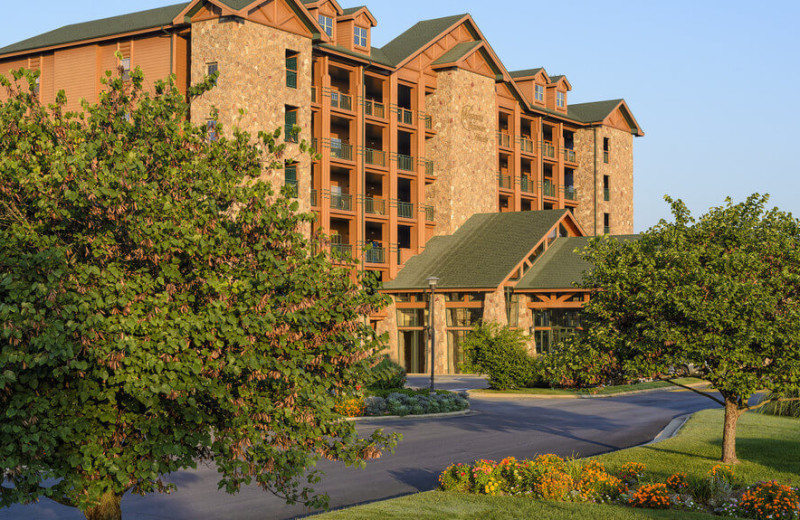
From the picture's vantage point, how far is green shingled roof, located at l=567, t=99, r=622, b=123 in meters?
67.6

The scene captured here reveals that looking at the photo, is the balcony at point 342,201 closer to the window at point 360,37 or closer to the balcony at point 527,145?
the window at point 360,37

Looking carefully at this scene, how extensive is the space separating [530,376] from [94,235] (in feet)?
112

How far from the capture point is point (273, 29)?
143 ft

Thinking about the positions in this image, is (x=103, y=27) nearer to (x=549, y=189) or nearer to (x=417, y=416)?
(x=417, y=416)

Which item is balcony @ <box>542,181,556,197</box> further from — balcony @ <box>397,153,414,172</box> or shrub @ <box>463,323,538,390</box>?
shrub @ <box>463,323,538,390</box>

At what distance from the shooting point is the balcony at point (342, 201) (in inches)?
1965

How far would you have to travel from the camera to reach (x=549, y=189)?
66125mm

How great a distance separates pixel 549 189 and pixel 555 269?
17.3 meters

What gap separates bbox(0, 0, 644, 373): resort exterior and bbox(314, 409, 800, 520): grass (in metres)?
21.1

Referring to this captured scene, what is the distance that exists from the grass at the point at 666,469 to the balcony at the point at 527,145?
35.4 metres

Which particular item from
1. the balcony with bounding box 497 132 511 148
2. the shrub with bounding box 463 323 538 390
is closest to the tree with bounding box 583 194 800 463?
the shrub with bounding box 463 323 538 390

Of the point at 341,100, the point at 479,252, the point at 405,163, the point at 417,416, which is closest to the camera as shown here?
the point at 417,416

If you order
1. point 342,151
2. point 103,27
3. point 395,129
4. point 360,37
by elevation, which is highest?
point 360,37

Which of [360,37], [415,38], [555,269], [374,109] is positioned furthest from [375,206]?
[415,38]
